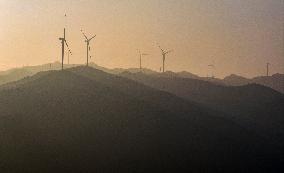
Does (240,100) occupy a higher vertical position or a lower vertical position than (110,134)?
higher

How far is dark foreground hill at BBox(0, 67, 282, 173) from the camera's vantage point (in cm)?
7412

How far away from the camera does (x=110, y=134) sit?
83.4 m

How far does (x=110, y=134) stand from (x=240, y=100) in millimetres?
76318

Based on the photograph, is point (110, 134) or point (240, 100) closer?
point (110, 134)

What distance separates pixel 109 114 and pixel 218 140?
22.2 metres

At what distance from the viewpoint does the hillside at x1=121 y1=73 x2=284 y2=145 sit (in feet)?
390

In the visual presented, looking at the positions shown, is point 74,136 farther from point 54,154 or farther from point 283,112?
point 283,112

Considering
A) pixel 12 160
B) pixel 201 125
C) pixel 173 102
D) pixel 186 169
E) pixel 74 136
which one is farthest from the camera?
pixel 173 102

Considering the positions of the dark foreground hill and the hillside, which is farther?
the hillside

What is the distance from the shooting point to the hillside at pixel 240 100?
11885 centimetres

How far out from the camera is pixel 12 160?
232 ft

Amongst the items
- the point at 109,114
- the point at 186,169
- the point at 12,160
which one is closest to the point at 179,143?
the point at 186,169

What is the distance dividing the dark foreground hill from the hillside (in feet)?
52.2

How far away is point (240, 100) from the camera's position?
490ft
